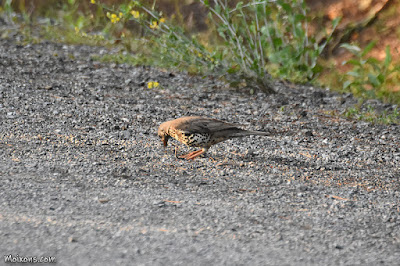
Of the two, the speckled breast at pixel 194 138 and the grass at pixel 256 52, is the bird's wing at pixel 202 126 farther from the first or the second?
the grass at pixel 256 52

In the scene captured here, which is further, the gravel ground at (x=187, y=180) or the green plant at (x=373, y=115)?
the green plant at (x=373, y=115)

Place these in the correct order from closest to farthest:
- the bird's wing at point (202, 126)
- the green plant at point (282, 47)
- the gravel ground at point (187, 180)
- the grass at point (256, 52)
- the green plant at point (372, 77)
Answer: the gravel ground at point (187, 180) < the bird's wing at point (202, 126) < the grass at point (256, 52) < the green plant at point (372, 77) < the green plant at point (282, 47)

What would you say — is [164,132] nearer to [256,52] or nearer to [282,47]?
[256,52]

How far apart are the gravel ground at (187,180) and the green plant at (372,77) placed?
20 cm

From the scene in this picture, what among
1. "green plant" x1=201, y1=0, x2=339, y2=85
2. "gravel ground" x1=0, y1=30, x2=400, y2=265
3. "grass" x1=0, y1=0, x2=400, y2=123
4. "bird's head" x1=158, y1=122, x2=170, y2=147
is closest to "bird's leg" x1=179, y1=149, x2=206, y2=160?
"gravel ground" x1=0, y1=30, x2=400, y2=265

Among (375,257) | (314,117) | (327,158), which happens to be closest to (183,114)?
(314,117)

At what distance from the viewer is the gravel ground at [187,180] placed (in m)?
3.12

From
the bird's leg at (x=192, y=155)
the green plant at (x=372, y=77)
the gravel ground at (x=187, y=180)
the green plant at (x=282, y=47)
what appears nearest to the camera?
the gravel ground at (x=187, y=180)

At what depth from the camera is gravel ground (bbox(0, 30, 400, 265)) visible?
312 cm

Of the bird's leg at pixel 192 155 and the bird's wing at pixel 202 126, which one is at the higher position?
the bird's wing at pixel 202 126

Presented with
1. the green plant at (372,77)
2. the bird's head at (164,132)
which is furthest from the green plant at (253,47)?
the bird's head at (164,132)

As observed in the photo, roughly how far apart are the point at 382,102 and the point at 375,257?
4.58 metres

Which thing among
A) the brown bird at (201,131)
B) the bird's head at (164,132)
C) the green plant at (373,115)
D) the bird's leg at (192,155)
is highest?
the brown bird at (201,131)

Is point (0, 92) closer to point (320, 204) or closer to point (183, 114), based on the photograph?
point (183, 114)
